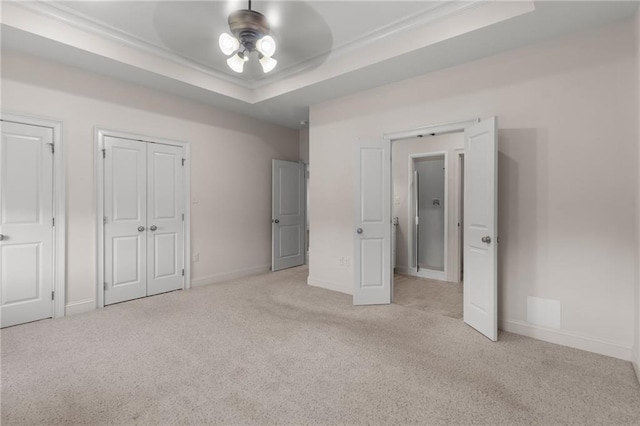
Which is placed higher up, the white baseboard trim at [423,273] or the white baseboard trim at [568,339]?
the white baseboard trim at [423,273]

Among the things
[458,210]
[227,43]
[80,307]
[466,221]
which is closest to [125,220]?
[80,307]

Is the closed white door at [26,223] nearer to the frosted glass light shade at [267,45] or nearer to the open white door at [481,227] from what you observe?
the frosted glass light shade at [267,45]

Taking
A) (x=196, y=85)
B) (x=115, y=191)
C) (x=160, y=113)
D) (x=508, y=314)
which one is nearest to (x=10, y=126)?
(x=115, y=191)

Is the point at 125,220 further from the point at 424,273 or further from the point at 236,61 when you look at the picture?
the point at 424,273

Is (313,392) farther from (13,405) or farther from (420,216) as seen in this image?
(420,216)

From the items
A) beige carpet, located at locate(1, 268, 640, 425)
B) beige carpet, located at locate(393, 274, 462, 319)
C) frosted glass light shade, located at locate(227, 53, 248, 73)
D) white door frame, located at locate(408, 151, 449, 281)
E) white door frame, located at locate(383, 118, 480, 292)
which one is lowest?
beige carpet, located at locate(1, 268, 640, 425)

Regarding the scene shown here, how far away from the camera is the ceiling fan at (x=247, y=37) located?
256cm

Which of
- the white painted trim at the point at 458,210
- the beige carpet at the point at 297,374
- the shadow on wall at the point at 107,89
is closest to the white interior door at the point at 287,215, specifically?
the shadow on wall at the point at 107,89

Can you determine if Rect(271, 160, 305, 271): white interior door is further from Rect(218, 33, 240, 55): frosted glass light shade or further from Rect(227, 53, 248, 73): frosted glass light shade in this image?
Rect(218, 33, 240, 55): frosted glass light shade

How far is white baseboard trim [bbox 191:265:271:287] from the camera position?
4927 mm

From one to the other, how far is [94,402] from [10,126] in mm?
3011

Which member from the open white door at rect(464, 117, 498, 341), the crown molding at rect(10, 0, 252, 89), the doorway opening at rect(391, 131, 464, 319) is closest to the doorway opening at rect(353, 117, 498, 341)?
the open white door at rect(464, 117, 498, 341)

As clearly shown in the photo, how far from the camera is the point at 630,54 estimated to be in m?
2.62

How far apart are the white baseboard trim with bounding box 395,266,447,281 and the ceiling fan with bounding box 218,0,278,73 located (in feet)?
14.0
